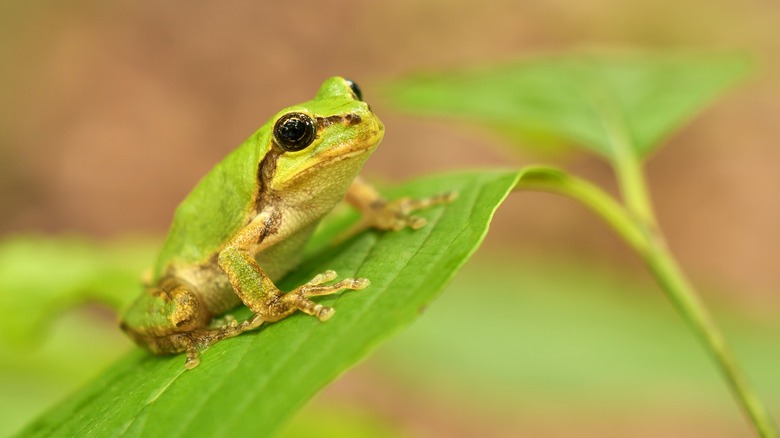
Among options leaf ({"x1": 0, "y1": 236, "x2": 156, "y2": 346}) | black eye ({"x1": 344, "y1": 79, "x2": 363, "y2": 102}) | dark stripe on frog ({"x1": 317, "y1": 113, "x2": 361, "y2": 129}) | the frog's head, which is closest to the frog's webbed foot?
the frog's head

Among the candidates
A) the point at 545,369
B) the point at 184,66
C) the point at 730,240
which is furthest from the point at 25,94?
the point at 730,240

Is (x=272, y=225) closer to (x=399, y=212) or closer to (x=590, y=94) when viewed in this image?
(x=399, y=212)

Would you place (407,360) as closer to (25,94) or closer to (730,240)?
(730,240)

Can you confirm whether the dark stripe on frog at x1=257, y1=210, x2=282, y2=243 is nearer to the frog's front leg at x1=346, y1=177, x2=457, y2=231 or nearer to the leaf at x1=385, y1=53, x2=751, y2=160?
the frog's front leg at x1=346, y1=177, x2=457, y2=231

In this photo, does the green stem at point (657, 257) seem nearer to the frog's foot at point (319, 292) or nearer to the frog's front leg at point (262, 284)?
the frog's foot at point (319, 292)

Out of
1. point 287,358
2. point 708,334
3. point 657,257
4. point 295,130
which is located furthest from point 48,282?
point 708,334

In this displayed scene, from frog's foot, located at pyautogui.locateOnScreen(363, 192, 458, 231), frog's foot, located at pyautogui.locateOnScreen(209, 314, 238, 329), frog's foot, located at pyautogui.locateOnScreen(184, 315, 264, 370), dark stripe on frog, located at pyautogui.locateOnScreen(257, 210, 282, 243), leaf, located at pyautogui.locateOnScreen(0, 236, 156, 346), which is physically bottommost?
frog's foot, located at pyautogui.locateOnScreen(184, 315, 264, 370)
